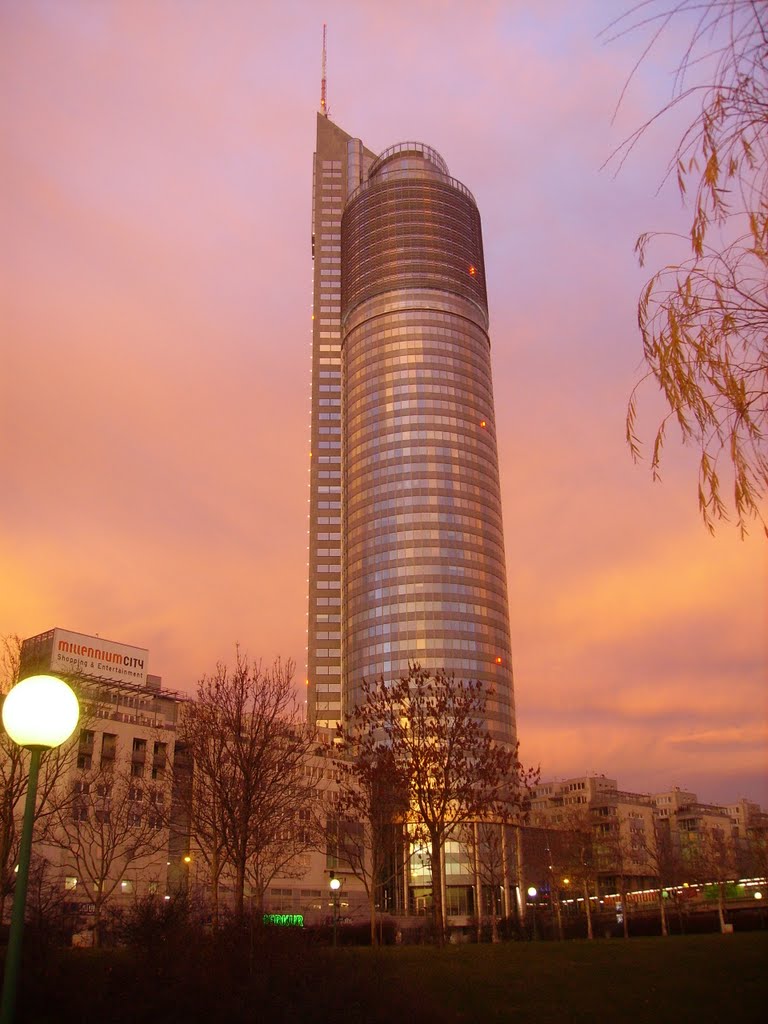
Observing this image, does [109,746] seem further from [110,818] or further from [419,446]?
[419,446]

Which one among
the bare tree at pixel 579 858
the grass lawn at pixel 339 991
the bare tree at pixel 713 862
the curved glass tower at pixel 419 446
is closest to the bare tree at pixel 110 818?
the bare tree at pixel 579 858

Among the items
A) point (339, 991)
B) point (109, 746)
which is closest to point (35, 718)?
point (339, 991)

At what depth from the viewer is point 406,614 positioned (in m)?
154

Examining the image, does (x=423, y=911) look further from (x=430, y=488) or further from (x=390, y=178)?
(x=390, y=178)

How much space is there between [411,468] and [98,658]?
75.9 meters

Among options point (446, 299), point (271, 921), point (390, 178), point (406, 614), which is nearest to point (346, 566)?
point (406, 614)

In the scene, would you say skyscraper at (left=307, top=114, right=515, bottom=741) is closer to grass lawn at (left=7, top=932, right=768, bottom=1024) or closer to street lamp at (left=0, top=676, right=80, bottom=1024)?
grass lawn at (left=7, top=932, right=768, bottom=1024)

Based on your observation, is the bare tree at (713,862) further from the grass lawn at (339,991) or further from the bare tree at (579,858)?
the grass lawn at (339,991)

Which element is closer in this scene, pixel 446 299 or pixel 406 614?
pixel 406 614

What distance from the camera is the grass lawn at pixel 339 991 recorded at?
1620cm

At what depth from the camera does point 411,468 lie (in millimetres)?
162250

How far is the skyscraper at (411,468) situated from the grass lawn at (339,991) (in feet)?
422

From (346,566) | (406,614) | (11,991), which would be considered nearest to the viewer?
(11,991)

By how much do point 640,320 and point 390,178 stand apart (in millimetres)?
188864
